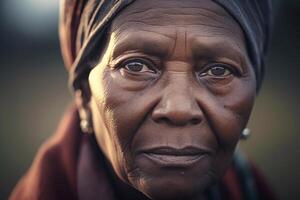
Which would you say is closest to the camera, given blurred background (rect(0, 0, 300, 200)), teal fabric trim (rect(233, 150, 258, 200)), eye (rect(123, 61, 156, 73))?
eye (rect(123, 61, 156, 73))

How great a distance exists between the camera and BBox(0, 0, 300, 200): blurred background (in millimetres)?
4797

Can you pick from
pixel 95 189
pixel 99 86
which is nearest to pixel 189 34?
pixel 99 86

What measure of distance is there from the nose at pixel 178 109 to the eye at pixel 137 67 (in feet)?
0.41

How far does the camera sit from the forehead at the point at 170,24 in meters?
1.58

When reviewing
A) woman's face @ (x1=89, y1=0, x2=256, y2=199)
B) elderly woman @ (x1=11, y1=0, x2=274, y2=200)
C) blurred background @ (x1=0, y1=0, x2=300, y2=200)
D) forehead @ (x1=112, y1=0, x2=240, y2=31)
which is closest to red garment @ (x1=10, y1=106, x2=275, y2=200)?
elderly woman @ (x1=11, y1=0, x2=274, y2=200)

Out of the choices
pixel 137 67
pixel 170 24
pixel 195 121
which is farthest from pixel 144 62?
pixel 195 121

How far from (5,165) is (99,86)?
335cm

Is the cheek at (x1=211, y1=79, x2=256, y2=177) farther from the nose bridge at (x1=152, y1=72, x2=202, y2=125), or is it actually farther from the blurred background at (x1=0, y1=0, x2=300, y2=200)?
the blurred background at (x1=0, y1=0, x2=300, y2=200)

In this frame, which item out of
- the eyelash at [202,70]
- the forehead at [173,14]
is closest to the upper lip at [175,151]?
the eyelash at [202,70]

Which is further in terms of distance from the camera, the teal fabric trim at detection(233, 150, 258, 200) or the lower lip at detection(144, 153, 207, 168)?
the teal fabric trim at detection(233, 150, 258, 200)

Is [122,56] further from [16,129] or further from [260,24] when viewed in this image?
[16,129]

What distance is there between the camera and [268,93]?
214 inches

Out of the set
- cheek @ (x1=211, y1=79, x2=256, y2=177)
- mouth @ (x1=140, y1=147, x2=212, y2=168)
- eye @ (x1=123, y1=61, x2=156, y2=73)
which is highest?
eye @ (x1=123, y1=61, x2=156, y2=73)

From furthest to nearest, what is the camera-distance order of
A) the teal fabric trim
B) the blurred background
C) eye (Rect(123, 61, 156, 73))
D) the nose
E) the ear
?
the blurred background, the teal fabric trim, the ear, eye (Rect(123, 61, 156, 73)), the nose
